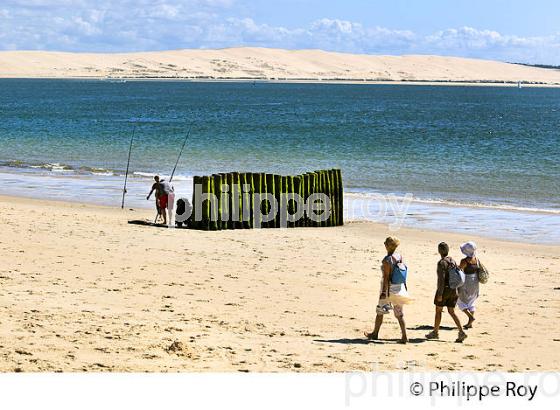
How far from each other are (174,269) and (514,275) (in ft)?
19.9

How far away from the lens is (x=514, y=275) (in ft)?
54.6

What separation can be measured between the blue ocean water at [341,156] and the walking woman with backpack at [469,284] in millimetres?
10042

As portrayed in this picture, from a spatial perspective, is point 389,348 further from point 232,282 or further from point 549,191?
point 549,191

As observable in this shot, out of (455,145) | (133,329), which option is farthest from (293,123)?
(133,329)

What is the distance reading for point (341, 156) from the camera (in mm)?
48406

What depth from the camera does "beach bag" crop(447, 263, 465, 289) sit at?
11.6 meters

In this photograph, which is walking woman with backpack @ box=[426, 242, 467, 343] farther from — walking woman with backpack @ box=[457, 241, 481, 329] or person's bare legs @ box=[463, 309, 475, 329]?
person's bare legs @ box=[463, 309, 475, 329]

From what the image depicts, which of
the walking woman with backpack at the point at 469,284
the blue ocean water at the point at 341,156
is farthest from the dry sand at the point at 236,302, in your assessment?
the blue ocean water at the point at 341,156

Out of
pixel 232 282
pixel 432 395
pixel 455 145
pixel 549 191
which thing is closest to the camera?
pixel 432 395

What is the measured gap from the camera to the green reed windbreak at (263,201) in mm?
21156

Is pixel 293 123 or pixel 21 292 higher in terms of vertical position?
pixel 293 123

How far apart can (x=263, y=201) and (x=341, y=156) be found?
88.3ft

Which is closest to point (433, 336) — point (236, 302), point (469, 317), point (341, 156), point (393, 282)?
point (469, 317)

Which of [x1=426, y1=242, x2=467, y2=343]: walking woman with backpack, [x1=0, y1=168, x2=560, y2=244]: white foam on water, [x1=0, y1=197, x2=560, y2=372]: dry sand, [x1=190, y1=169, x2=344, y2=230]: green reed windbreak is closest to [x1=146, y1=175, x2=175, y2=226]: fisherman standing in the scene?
[x1=190, y1=169, x2=344, y2=230]: green reed windbreak
